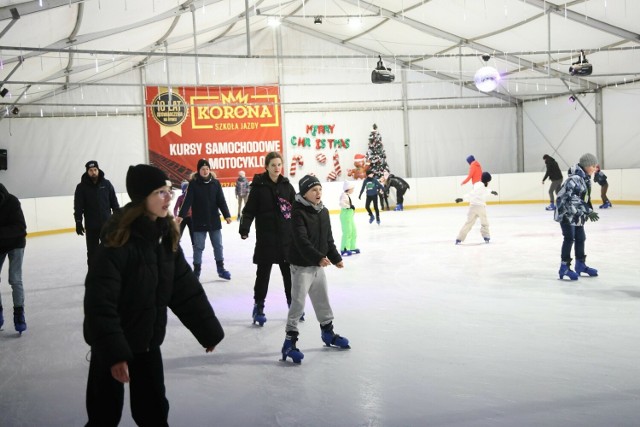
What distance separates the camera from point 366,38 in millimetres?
18734

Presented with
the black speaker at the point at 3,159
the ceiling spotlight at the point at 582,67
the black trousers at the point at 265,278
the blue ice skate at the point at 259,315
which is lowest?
the blue ice skate at the point at 259,315

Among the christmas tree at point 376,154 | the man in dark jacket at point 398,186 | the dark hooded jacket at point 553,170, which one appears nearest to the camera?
the dark hooded jacket at point 553,170

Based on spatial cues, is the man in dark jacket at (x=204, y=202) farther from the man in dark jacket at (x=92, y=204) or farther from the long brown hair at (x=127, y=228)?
the long brown hair at (x=127, y=228)

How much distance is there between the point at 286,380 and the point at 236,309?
6.89 feet

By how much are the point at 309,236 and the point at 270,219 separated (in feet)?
2.95

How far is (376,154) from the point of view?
64.7ft

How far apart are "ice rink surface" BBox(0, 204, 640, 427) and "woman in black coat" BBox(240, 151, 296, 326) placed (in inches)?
15.9

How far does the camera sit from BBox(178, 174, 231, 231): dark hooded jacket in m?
6.61

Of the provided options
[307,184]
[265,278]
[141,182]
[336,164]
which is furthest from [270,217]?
[336,164]

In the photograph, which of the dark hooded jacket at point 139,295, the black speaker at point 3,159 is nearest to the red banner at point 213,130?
the black speaker at point 3,159

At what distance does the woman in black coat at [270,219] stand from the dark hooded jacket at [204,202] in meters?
1.94

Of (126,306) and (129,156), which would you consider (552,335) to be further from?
(129,156)

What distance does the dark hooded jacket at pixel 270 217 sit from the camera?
4637 millimetres

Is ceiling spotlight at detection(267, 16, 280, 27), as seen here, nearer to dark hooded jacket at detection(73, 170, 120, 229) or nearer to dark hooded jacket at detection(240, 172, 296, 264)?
dark hooded jacket at detection(73, 170, 120, 229)
